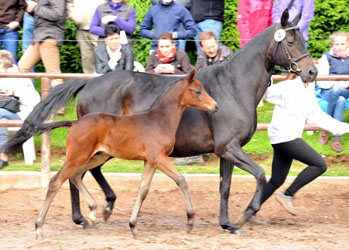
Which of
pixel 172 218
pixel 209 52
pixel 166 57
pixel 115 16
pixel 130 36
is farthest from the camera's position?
pixel 130 36

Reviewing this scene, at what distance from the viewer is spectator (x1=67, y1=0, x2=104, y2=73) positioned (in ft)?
Result: 32.0

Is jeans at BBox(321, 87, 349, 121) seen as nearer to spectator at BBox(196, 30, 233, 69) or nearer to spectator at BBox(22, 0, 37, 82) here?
spectator at BBox(196, 30, 233, 69)

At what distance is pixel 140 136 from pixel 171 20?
11.2ft

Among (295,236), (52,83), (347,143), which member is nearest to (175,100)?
(295,236)

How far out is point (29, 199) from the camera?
7.87m

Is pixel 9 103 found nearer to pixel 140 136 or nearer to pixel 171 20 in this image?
pixel 171 20

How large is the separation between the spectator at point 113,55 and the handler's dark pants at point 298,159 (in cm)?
238

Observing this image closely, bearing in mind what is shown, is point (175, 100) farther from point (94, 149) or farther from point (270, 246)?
point (270, 246)

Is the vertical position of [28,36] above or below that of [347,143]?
above

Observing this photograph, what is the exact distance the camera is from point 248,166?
21.1 feet

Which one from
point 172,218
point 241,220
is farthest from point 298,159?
point 172,218

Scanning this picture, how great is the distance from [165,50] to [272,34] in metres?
1.84

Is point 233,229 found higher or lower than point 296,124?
lower

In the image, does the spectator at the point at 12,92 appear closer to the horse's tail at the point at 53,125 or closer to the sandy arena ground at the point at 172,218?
the sandy arena ground at the point at 172,218
